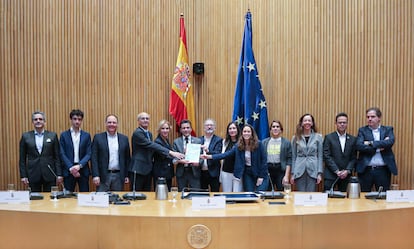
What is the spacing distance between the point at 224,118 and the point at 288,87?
3.44ft

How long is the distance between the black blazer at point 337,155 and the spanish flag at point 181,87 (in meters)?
1.87

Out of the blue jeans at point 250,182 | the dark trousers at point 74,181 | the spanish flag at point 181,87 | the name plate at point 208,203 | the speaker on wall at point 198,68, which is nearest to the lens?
the name plate at point 208,203

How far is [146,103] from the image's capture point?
5496 mm

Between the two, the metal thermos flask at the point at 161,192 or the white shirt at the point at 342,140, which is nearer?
the metal thermos flask at the point at 161,192

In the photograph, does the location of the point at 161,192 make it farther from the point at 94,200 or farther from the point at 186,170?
the point at 186,170

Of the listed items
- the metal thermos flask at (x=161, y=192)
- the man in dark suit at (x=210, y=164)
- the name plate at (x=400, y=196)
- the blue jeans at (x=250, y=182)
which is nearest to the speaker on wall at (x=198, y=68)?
the man in dark suit at (x=210, y=164)

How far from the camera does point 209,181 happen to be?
466 cm

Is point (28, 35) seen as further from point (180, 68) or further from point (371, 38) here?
point (371, 38)

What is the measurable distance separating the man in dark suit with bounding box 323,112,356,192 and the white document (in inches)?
63.3

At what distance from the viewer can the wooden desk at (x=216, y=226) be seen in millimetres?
2420

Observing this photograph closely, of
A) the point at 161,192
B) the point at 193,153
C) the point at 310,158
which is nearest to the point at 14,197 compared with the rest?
the point at 161,192

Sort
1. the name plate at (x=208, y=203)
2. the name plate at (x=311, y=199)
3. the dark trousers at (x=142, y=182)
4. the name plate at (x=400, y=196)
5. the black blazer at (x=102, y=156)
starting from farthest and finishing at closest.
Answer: the dark trousers at (x=142, y=182)
the black blazer at (x=102, y=156)
the name plate at (x=400, y=196)
the name plate at (x=311, y=199)
the name plate at (x=208, y=203)

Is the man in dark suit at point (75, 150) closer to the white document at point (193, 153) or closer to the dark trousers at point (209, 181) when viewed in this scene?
the white document at point (193, 153)

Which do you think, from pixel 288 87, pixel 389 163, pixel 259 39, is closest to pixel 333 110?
pixel 288 87
